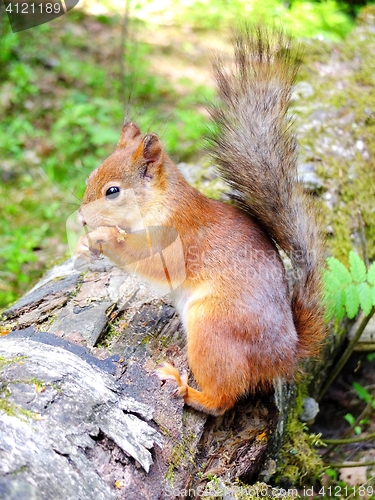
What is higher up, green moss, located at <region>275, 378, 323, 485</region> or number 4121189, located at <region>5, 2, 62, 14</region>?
number 4121189, located at <region>5, 2, 62, 14</region>

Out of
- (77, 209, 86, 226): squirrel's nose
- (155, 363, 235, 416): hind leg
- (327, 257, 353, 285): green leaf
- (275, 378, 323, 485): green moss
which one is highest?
(77, 209, 86, 226): squirrel's nose

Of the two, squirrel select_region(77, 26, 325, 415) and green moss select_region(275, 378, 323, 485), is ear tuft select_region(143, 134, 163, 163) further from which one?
green moss select_region(275, 378, 323, 485)

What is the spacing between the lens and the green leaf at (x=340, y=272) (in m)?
1.92

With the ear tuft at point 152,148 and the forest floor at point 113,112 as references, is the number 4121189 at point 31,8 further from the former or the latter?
the ear tuft at point 152,148

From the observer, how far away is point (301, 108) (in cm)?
299

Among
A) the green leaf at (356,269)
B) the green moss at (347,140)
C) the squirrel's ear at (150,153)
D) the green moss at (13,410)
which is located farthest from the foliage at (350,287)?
the green moss at (13,410)

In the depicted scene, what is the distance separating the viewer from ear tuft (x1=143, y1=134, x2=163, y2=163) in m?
1.91

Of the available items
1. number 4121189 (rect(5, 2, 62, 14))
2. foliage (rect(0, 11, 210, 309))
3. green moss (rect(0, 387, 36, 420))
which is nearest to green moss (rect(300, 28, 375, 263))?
foliage (rect(0, 11, 210, 309))

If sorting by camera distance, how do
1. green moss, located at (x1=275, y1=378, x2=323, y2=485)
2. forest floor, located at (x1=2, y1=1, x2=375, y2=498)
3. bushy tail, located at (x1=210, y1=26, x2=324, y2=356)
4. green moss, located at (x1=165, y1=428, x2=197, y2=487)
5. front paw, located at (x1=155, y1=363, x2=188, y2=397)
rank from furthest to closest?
1. forest floor, located at (x1=2, y1=1, x2=375, y2=498)
2. green moss, located at (x1=275, y1=378, x2=323, y2=485)
3. bushy tail, located at (x1=210, y1=26, x2=324, y2=356)
4. front paw, located at (x1=155, y1=363, x2=188, y2=397)
5. green moss, located at (x1=165, y1=428, x2=197, y2=487)

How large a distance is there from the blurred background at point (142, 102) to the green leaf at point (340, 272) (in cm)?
48

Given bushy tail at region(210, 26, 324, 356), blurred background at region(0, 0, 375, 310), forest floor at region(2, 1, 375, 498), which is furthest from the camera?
blurred background at region(0, 0, 375, 310)

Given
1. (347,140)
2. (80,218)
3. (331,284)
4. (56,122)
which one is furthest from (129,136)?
(56,122)

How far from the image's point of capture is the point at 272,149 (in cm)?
188

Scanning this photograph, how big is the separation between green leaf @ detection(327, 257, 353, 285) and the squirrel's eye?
85 centimetres
